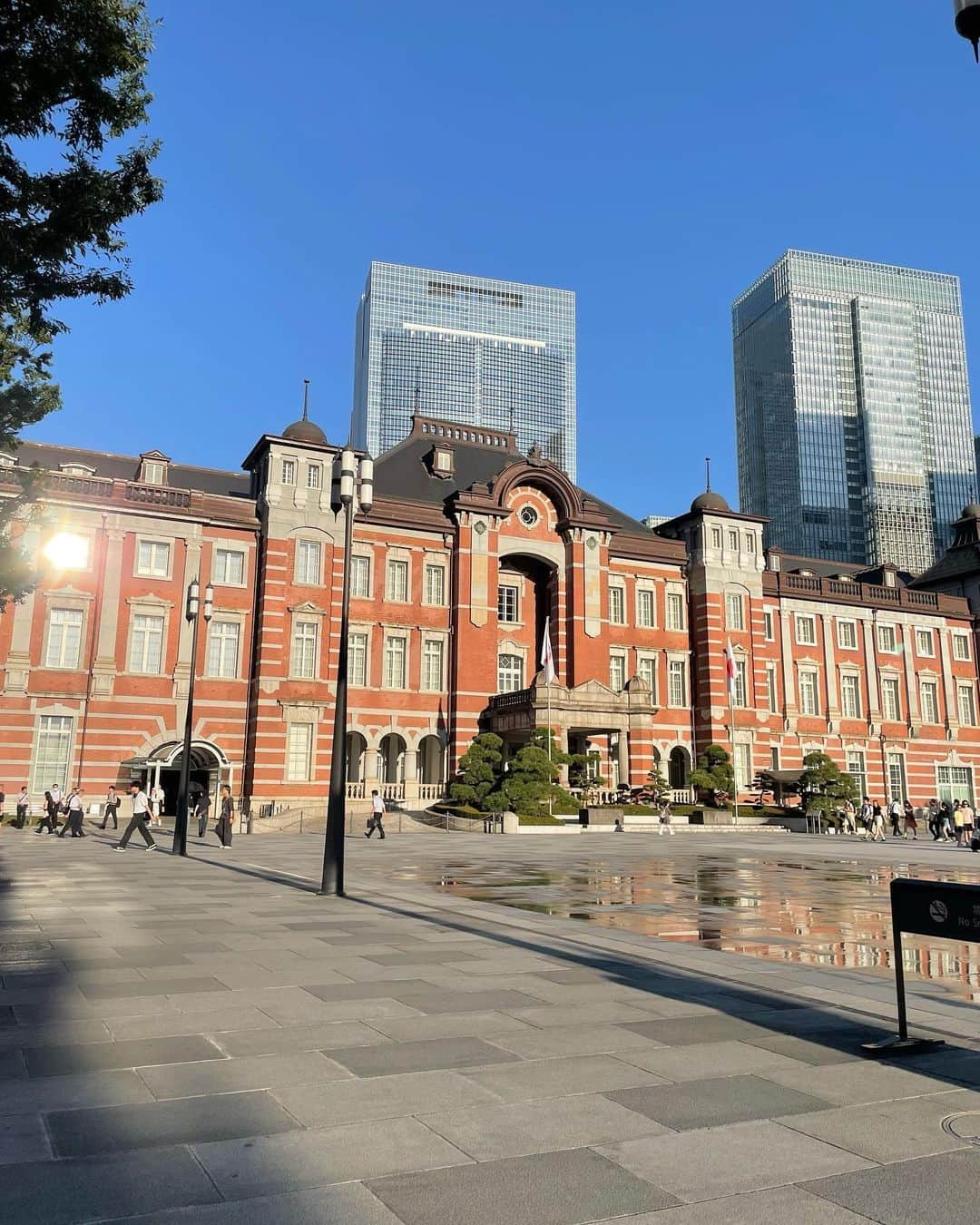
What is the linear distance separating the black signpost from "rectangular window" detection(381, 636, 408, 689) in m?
38.4

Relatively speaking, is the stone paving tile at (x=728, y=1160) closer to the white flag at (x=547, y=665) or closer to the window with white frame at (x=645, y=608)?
the white flag at (x=547, y=665)

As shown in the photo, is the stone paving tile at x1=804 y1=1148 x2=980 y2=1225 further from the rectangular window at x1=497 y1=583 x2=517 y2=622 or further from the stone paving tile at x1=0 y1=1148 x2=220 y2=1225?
the rectangular window at x1=497 y1=583 x2=517 y2=622

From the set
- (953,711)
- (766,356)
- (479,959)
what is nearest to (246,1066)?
(479,959)

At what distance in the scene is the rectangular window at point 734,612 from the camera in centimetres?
5169

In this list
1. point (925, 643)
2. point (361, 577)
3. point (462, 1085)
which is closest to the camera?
point (462, 1085)

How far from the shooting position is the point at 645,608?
51.2m

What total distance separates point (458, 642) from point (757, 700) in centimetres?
1734

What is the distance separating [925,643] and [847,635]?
626 centimetres

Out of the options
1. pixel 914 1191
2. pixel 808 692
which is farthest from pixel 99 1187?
pixel 808 692

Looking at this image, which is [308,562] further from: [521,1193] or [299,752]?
[521,1193]

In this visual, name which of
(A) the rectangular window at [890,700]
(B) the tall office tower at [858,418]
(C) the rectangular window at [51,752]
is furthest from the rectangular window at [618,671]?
(B) the tall office tower at [858,418]

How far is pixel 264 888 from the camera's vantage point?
51.5 ft

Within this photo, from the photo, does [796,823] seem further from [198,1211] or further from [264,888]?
[198,1211]

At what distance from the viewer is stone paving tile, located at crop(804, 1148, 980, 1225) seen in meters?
3.61
